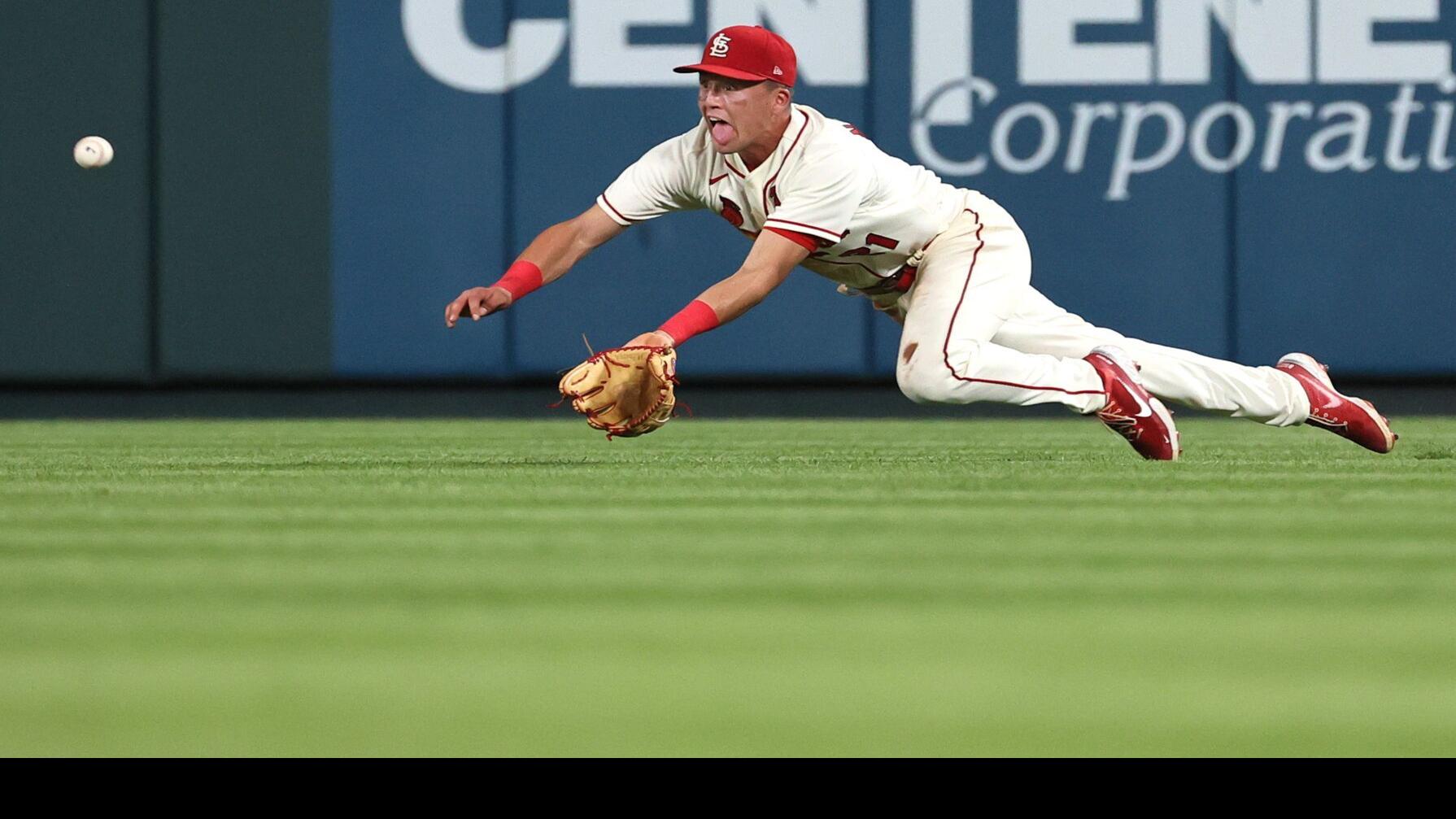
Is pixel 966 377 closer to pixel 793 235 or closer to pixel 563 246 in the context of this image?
pixel 793 235

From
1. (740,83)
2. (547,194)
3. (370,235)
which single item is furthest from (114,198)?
(740,83)

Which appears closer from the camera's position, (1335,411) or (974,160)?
(1335,411)

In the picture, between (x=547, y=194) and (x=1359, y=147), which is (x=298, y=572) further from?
(x=1359, y=147)

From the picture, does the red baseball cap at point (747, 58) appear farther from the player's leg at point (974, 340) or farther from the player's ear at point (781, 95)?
the player's leg at point (974, 340)

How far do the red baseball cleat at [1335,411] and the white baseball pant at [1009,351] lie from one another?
0.23 feet

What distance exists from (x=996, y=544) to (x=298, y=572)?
109 centimetres

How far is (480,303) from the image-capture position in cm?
479

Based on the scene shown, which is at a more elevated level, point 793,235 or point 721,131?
point 721,131

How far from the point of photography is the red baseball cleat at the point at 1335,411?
521cm

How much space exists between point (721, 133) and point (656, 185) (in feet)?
1.34

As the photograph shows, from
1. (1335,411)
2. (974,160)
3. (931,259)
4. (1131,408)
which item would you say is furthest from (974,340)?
(974,160)

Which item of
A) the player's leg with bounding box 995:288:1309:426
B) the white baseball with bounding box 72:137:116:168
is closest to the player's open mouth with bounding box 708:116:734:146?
the player's leg with bounding box 995:288:1309:426

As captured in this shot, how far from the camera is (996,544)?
127 inches

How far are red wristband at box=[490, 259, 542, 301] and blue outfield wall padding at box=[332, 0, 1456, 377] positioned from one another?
4.17m
